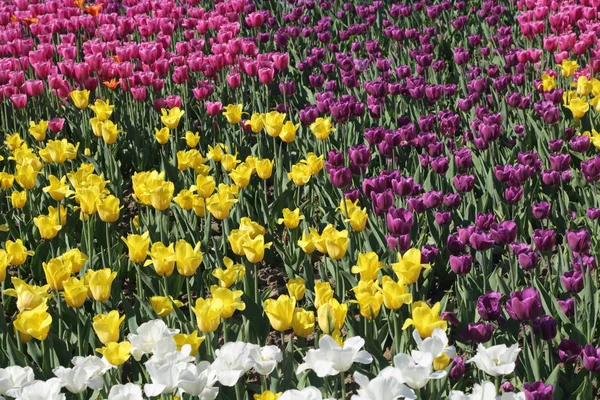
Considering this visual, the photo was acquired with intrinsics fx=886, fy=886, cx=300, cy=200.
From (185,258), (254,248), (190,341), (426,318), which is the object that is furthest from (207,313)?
(426,318)

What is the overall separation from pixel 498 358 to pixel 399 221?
100 cm

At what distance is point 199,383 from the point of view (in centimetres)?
220

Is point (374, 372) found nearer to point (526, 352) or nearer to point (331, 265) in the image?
point (526, 352)

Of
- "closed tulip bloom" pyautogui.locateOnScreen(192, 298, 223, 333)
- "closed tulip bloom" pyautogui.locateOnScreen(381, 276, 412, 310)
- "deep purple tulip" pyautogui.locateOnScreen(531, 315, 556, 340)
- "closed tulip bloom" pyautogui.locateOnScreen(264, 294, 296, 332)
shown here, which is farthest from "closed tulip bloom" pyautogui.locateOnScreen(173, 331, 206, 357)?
"deep purple tulip" pyautogui.locateOnScreen(531, 315, 556, 340)

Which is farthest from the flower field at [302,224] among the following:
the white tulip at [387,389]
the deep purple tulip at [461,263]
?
the deep purple tulip at [461,263]

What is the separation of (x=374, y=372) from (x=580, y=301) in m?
0.92

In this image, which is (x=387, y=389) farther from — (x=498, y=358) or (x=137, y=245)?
(x=137, y=245)

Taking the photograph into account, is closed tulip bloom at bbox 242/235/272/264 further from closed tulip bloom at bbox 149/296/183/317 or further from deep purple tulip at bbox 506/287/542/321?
deep purple tulip at bbox 506/287/542/321

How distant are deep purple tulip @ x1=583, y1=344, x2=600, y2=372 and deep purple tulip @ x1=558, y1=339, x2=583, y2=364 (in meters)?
0.14

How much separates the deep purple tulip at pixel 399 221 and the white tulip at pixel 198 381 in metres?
1.15

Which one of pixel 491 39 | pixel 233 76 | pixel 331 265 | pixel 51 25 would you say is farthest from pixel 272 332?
pixel 51 25

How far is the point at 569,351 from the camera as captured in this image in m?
2.72

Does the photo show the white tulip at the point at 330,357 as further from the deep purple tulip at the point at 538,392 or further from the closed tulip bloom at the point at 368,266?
the closed tulip bloom at the point at 368,266

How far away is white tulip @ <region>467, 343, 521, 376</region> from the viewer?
2.25m
